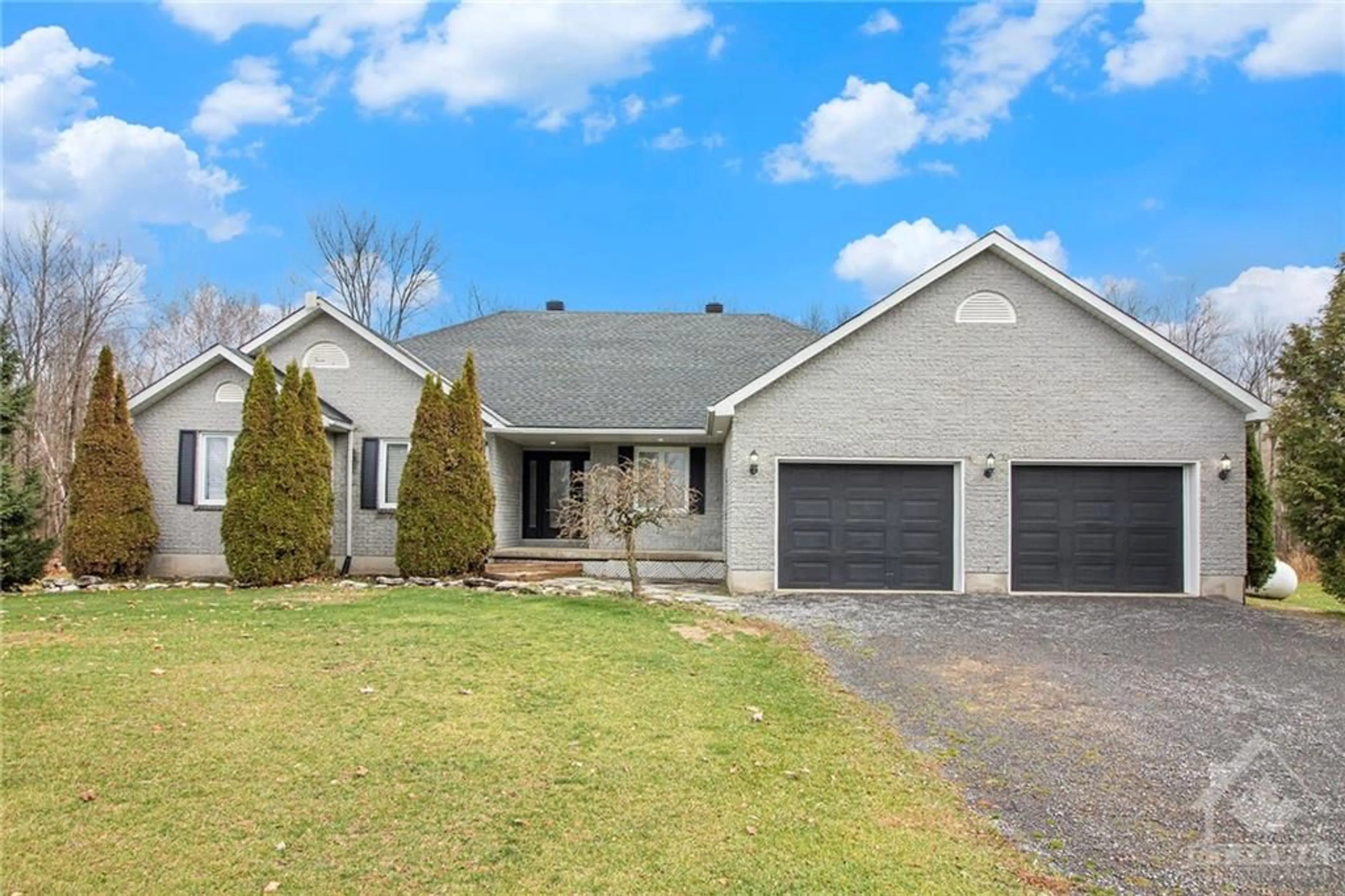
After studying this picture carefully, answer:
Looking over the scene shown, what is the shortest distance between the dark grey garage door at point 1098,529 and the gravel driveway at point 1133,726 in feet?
5.11

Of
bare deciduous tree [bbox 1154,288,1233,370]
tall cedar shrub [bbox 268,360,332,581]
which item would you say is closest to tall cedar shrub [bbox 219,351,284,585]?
tall cedar shrub [bbox 268,360,332,581]

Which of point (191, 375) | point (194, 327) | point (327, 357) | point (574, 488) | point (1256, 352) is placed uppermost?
point (194, 327)

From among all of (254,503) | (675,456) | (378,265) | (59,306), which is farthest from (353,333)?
(378,265)

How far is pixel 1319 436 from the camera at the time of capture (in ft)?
37.0

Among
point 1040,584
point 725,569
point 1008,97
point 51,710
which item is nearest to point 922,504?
point 1040,584

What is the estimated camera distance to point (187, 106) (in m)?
17.8

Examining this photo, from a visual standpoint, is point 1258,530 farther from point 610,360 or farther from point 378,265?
point 378,265

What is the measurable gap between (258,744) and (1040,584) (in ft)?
38.4

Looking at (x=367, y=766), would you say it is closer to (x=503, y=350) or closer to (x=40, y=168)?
(x=503, y=350)

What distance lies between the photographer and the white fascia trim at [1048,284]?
12312 millimetres

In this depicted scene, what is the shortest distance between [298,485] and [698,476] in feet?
25.2

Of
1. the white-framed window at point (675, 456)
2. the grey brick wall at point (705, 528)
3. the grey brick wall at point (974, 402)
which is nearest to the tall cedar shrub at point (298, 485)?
the grey brick wall at point (705, 528)

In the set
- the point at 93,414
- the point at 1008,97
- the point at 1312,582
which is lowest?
the point at 1312,582

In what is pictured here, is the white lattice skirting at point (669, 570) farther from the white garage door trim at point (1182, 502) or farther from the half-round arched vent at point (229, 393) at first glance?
the half-round arched vent at point (229, 393)
